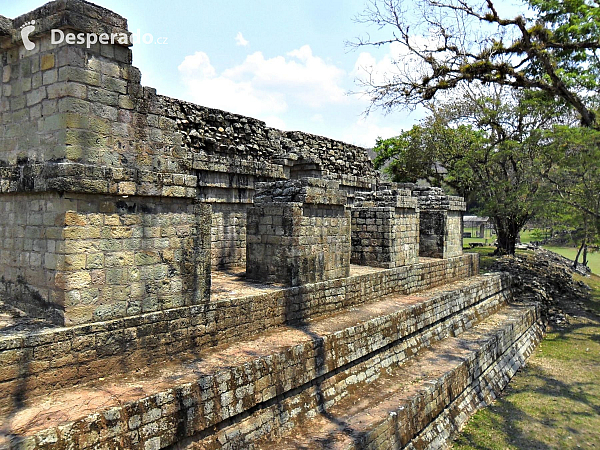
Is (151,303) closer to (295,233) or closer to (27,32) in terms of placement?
(295,233)

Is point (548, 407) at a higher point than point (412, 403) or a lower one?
lower

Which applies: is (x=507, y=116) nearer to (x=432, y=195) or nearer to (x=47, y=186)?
(x=432, y=195)

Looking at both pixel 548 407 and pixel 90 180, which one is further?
pixel 548 407

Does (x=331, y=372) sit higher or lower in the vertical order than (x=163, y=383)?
lower

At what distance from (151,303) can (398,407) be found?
363 centimetres

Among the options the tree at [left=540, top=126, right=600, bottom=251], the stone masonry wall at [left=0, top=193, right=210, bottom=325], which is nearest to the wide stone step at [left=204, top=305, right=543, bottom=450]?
the stone masonry wall at [left=0, top=193, right=210, bottom=325]

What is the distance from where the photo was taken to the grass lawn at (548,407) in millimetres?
7109

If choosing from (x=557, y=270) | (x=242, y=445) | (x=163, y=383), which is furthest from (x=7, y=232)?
(x=557, y=270)

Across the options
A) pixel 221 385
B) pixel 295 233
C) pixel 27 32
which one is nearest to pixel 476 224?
pixel 295 233

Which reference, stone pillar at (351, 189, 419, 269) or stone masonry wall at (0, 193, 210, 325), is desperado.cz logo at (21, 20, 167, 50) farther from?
stone pillar at (351, 189, 419, 269)

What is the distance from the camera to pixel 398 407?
235 inches

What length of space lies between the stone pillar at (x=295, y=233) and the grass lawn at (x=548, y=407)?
365 centimetres

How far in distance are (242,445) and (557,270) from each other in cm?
1771

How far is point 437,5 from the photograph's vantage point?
13406mm
